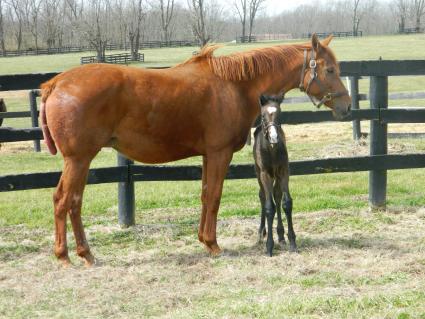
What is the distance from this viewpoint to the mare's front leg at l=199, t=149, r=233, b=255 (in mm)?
5504

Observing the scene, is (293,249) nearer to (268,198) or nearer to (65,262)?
(268,198)

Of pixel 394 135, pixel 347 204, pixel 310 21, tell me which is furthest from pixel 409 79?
pixel 310 21

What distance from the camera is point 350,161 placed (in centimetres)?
698

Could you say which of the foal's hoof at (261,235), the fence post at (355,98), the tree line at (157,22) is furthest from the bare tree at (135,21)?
the foal's hoof at (261,235)

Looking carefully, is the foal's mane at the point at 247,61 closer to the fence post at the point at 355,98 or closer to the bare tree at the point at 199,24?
the fence post at the point at 355,98

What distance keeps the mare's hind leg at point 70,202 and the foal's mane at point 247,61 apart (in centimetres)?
152

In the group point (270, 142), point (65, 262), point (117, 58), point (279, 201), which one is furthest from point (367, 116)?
point (117, 58)

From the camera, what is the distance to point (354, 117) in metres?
6.92

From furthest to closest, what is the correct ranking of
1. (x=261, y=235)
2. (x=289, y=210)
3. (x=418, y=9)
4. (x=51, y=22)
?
(x=418, y=9) → (x=51, y=22) → (x=261, y=235) → (x=289, y=210)

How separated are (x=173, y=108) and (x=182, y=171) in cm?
131

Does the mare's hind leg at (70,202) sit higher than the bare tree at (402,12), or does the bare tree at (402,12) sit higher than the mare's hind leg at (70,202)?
the bare tree at (402,12)

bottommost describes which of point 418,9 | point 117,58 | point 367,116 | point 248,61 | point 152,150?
point 152,150

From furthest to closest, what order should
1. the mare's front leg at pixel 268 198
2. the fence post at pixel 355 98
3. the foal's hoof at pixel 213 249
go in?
1. the fence post at pixel 355 98
2. the foal's hoof at pixel 213 249
3. the mare's front leg at pixel 268 198

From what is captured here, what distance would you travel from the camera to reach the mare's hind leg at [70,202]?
5148 millimetres
